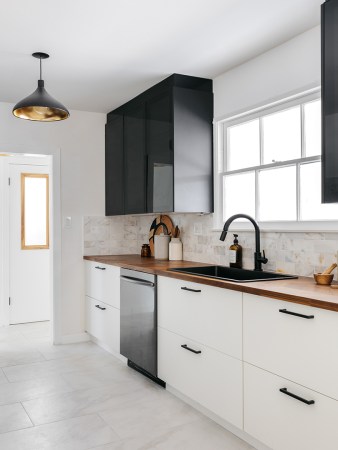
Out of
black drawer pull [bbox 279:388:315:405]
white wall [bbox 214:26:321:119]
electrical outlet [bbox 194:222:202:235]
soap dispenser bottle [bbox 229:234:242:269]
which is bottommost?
black drawer pull [bbox 279:388:315:405]

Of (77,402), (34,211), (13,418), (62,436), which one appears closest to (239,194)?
(77,402)

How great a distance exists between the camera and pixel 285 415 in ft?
6.89

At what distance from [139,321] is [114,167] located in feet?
5.90

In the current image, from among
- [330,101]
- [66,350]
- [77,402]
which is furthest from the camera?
[66,350]

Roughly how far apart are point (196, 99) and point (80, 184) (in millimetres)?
1698

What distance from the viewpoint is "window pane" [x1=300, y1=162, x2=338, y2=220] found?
2.78 metres

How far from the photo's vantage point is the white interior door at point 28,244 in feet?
18.0

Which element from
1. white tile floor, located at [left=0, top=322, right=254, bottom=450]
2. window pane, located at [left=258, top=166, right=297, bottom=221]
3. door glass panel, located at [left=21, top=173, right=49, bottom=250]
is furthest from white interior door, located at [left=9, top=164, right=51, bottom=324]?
window pane, located at [left=258, top=166, right=297, bottom=221]

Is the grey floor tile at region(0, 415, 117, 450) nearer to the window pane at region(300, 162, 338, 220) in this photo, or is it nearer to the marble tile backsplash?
the marble tile backsplash

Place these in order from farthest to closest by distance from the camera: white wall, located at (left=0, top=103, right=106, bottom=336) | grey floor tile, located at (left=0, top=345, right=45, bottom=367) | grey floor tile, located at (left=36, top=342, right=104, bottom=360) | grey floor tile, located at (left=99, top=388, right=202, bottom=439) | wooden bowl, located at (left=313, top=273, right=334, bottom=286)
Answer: white wall, located at (left=0, top=103, right=106, bottom=336), grey floor tile, located at (left=36, top=342, right=104, bottom=360), grey floor tile, located at (left=0, top=345, right=45, bottom=367), grey floor tile, located at (left=99, top=388, right=202, bottom=439), wooden bowl, located at (left=313, top=273, right=334, bottom=286)

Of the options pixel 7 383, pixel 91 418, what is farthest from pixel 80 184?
pixel 91 418

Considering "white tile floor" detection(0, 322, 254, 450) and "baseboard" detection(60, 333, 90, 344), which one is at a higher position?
"baseboard" detection(60, 333, 90, 344)

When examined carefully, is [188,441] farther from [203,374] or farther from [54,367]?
[54,367]

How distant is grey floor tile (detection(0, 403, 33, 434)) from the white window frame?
6.30ft
